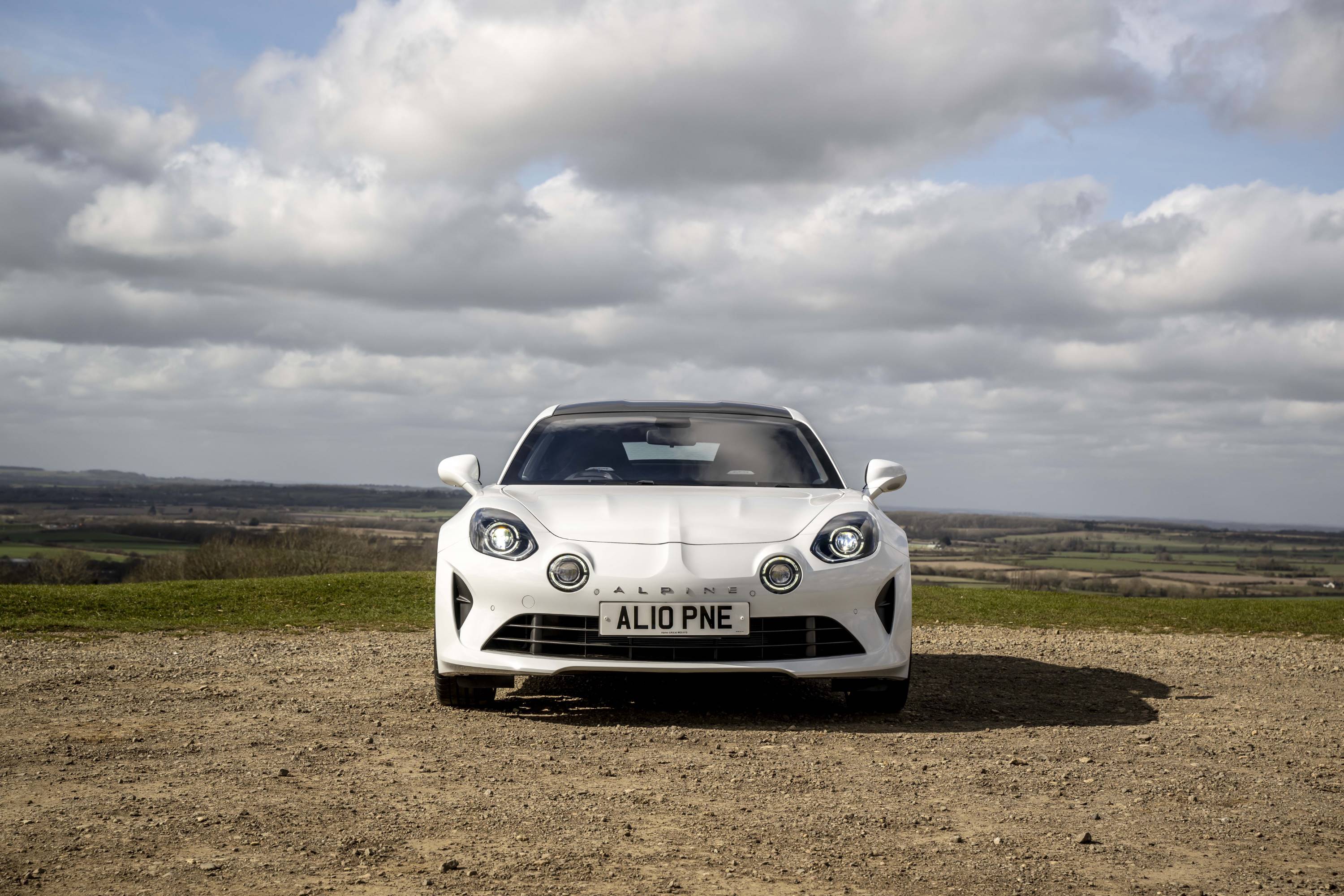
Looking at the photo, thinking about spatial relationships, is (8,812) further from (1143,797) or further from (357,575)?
(357,575)

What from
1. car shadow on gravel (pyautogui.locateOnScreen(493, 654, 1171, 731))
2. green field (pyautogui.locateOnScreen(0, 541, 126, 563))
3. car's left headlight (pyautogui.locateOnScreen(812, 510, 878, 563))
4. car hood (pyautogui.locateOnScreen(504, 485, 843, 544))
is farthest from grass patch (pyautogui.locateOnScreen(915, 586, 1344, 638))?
green field (pyautogui.locateOnScreen(0, 541, 126, 563))

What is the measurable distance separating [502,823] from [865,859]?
44.1 inches

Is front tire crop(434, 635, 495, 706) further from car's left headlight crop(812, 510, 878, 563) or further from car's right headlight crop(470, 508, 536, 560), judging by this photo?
car's left headlight crop(812, 510, 878, 563)

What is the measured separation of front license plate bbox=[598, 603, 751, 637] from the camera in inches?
195

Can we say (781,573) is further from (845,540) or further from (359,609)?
(359,609)

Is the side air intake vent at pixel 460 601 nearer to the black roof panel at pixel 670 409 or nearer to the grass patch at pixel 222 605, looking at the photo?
the black roof panel at pixel 670 409

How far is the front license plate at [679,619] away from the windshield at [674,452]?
129 cm

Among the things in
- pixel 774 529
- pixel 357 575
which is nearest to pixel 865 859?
pixel 774 529

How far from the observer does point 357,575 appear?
57.8 feet

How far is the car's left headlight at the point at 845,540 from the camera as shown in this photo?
5.20 meters

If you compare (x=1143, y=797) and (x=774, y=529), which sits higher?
(x=774, y=529)

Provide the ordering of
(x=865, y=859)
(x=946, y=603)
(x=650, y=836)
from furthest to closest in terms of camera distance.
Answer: (x=946, y=603)
(x=650, y=836)
(x=865, y=859)

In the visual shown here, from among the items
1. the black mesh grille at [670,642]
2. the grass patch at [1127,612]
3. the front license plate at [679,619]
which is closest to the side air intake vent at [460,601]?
the black mesh grille at [670,642]

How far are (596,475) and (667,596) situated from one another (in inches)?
55.4
